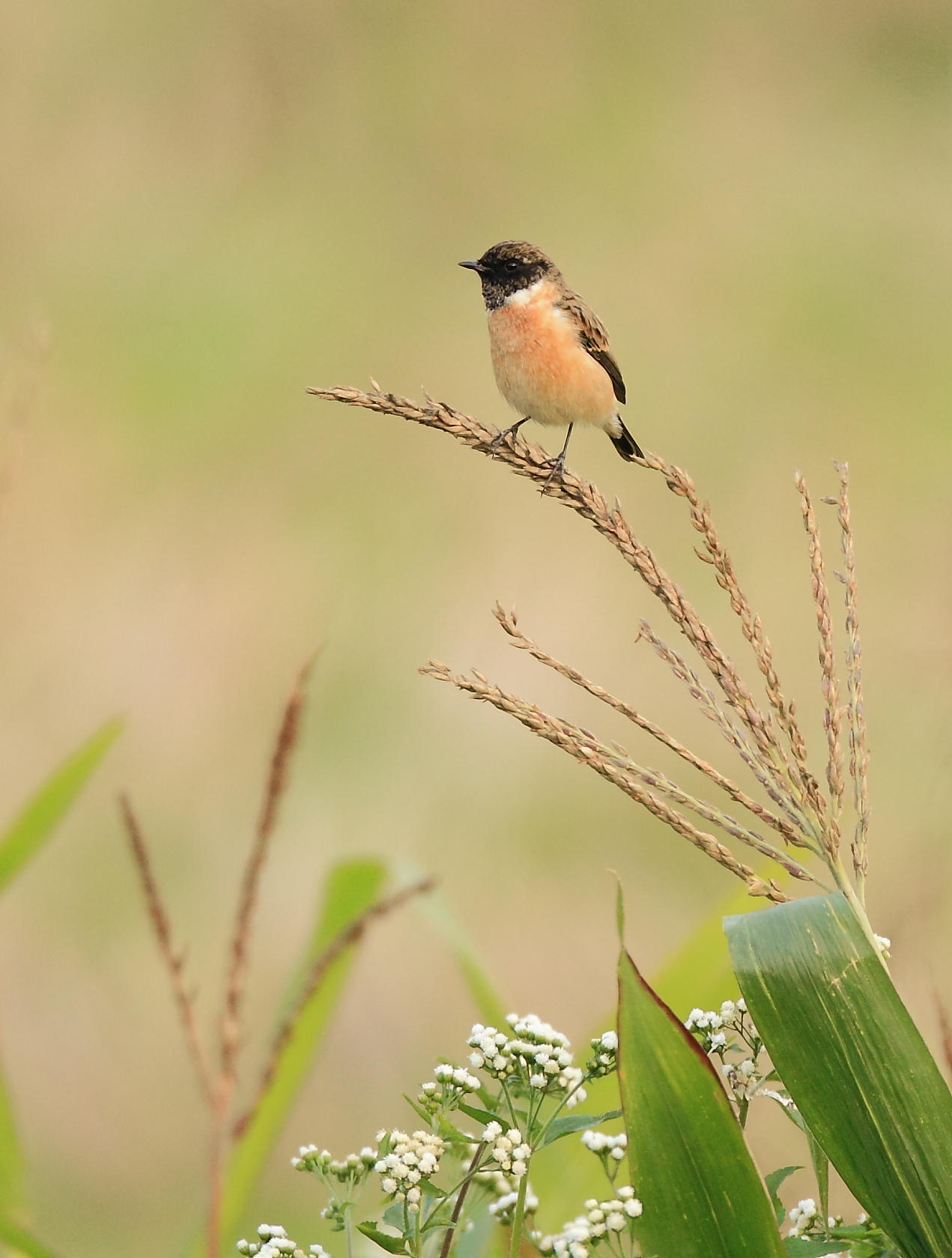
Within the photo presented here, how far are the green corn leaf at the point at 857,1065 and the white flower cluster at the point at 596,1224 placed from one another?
17 centimetres

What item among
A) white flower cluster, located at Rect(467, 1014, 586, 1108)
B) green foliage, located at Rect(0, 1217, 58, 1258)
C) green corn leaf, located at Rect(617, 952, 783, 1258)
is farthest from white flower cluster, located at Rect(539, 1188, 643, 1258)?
green foliage, located at Rect(0, 1217, 58, 1258)

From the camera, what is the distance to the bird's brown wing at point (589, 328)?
3916 millimetres

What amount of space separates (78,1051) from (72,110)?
647 centimetres

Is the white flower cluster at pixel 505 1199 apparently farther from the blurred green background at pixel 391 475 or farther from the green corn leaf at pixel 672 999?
the blurred green background at pixel 391 475

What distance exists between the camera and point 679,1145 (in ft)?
3.91

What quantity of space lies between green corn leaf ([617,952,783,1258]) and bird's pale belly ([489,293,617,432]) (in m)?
2.78

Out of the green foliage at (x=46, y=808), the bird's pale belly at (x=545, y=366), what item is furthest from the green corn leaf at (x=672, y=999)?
the bird's pale belly at (x=545, y=366)

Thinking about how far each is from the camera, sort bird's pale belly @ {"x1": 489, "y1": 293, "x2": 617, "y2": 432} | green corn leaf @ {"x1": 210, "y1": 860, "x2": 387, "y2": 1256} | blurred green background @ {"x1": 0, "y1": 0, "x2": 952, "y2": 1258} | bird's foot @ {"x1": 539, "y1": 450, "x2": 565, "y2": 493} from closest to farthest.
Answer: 1. bird's foot @ {"x1": 539, "y1": 450, "x2": 565, "y2": 493}
2. green corn leaf @ {"x1": 210, "y1": 860, "x2": 387, "y2": 1256}
3. bird's pale belly @ {"x1": 489, "y1": 293, "x2": 617, "y2": 432}
4. blurred green background @ {"x1": 0, "y1": 0, "x2": 952, "y2": 1258}

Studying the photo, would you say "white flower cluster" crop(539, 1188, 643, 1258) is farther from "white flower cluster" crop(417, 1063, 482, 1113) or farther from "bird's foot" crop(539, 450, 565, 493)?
"bird's foot" crop(539, 450, 565, 493)

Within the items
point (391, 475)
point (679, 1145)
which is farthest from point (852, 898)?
point (391, 475)

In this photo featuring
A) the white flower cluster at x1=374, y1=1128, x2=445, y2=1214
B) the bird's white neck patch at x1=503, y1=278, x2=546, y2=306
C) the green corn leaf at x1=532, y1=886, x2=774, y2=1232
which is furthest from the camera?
the bird's white neck patch at x1=503, y1=278, x2=546, y2=306

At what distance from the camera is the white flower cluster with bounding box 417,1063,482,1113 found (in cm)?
135

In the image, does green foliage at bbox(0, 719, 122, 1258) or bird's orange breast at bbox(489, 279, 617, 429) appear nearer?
green foliage at bbox(0, 719, 122, 1258)

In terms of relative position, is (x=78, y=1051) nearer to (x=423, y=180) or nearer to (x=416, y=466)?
(x=416, y=466)
